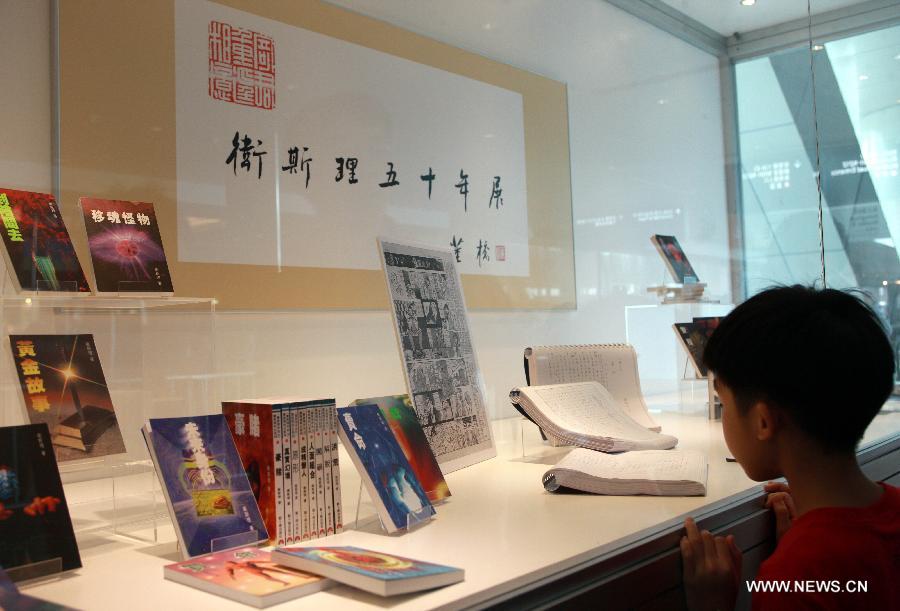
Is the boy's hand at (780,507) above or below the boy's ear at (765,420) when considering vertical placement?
below

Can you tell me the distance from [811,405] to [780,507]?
55 centimetres

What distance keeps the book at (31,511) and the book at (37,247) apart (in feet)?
1.15

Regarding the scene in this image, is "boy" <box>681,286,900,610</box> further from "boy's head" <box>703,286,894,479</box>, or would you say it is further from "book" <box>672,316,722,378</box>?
"book" <box>672,316,722,378</box>

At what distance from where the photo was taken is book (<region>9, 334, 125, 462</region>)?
1.39m

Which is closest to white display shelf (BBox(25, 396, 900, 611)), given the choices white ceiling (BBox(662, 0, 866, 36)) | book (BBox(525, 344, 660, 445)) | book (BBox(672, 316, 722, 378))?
book (BBox(525, 344, 660, 445))

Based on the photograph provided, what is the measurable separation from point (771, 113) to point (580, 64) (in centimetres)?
100

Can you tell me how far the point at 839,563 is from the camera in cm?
107

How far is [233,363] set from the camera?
90.9 inches

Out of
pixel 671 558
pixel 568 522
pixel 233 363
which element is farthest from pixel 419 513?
pixel 233 363

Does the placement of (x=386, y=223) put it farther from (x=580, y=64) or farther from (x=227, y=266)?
(x=580, y=64)

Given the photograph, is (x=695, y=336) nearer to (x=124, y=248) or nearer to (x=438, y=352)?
(x=438, y=352)

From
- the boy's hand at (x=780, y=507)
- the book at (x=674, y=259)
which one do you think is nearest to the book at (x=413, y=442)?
the boy's hand at (x=780, y=507)

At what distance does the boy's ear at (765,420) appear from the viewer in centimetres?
125

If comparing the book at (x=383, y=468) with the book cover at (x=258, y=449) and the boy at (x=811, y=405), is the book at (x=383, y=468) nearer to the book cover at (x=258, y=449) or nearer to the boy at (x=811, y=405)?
the book cover at (x=258, y=449)
